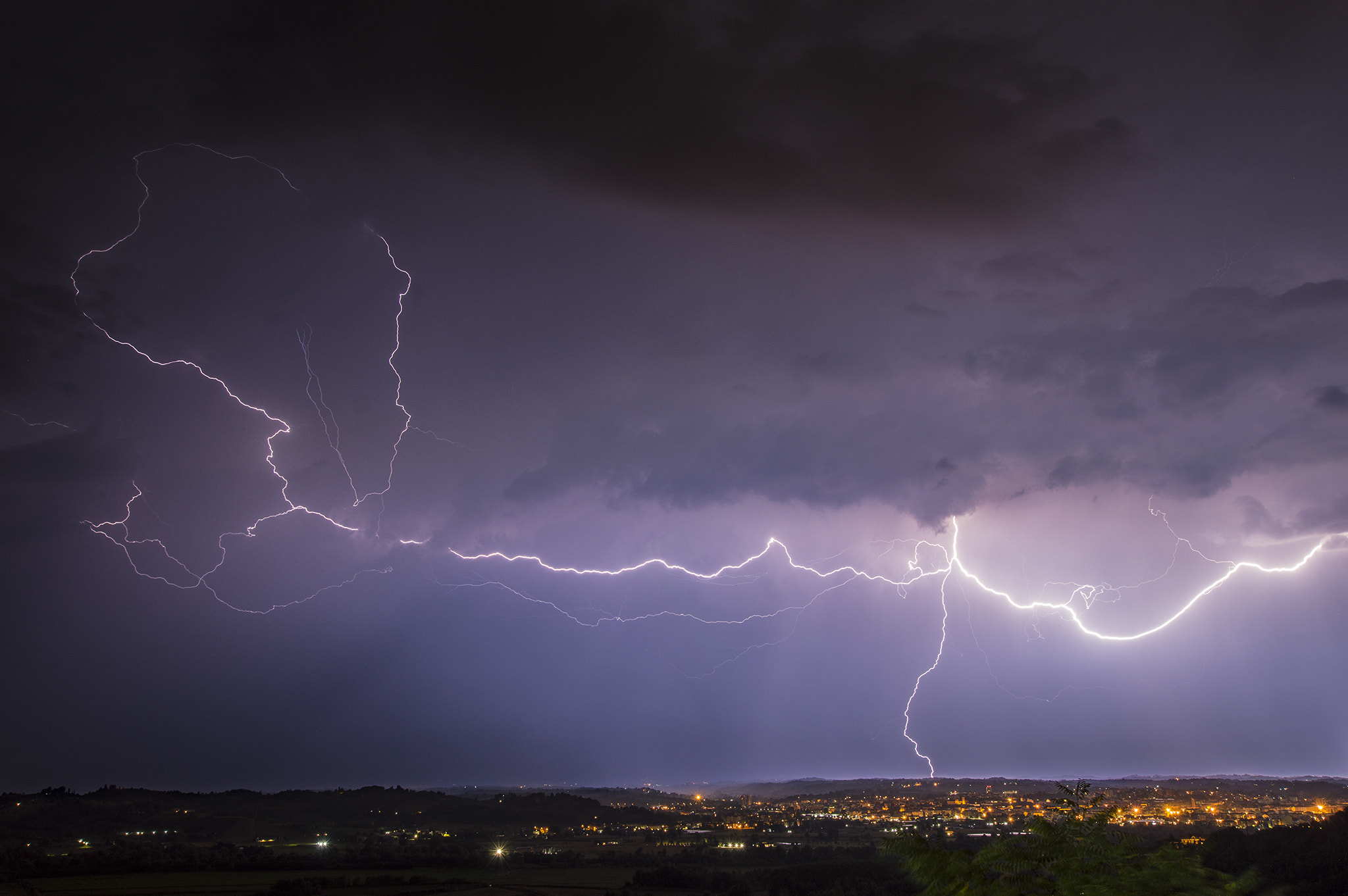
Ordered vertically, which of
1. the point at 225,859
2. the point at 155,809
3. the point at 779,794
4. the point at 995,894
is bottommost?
the point at 779,794

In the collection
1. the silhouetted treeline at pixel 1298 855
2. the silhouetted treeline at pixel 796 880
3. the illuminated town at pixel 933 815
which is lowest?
the illuminated town at pixel 933 815

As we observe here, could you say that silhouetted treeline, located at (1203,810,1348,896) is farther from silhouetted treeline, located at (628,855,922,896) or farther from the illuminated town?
silhouetted treeline, located at (628,855,922,896)

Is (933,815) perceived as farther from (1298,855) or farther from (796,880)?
(1298,855)

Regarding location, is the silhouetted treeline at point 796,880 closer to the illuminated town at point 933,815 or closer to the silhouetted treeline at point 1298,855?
the illuminated town at point 933,815

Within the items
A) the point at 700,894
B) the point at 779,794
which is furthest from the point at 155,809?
the point at 779,794

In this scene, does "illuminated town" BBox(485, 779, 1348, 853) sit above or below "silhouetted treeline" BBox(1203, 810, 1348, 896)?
below

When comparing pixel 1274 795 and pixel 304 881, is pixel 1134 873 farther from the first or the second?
pixel 1274 795

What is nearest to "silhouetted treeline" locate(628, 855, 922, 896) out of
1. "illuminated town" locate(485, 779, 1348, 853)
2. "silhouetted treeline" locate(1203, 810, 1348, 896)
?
"illuminated town" locate(485, 779, 1348, 853)

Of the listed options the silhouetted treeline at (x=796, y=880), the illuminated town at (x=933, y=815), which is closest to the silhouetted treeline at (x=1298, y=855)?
the illuminated town at (x=933, y=815)

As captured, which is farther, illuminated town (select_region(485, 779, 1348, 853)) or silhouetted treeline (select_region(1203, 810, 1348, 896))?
illuminated town (select_region(485, 779, 1348, 853))
